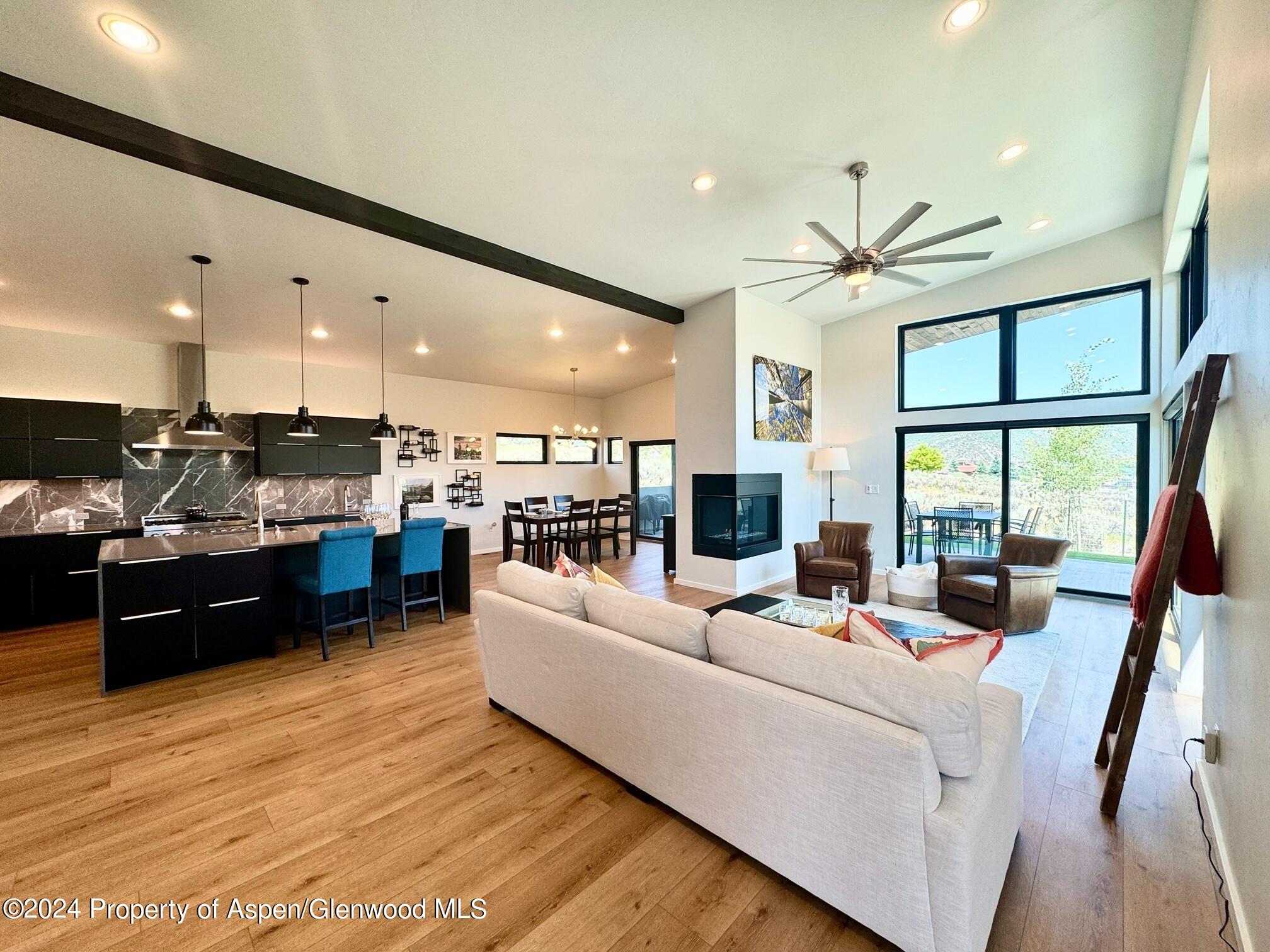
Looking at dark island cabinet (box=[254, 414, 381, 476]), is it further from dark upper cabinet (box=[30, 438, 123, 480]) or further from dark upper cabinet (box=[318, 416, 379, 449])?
dark upper cabinet (box=[30, 438, 123, 480])

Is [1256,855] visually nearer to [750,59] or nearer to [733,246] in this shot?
[750,59]

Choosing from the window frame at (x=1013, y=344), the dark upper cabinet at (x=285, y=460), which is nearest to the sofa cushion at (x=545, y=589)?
the dark upper cabinet at (x=285, y=460)

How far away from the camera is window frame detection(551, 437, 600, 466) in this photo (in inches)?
382

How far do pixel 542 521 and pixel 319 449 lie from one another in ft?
10.3

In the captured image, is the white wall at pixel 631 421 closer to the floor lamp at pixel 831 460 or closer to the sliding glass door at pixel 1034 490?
the floor lamp at pixel 831 460

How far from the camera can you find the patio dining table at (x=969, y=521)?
5.80 metres

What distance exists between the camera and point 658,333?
6.61 meters

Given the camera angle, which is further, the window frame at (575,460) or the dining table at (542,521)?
the window frame at (575,460)

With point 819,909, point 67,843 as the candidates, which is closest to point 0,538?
point 67,843

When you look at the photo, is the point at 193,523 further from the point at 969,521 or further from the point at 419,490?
the point at 969,521

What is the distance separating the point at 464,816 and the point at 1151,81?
5.41 meters

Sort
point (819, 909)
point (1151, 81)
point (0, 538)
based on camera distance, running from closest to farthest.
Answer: point (819, 909) < point (1151, 81) < point (0, 538)

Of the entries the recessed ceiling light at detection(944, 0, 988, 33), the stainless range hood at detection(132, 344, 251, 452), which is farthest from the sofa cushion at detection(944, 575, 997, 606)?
the stainless range hood at detection(132, 344, 251, 452)

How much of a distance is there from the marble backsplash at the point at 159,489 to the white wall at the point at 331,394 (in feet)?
1.18
